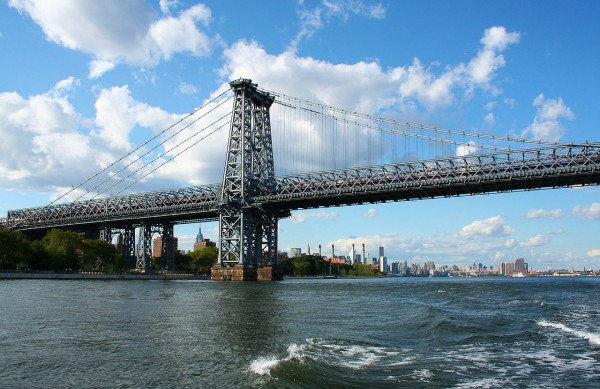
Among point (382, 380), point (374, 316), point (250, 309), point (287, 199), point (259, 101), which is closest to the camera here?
point (382, 380)

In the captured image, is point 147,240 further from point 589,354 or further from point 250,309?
point 589,354

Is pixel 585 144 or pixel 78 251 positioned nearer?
pixel 585 144

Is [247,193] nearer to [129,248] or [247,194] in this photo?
[247,194]

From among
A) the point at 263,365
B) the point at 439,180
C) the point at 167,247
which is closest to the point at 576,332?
the point at 263,365

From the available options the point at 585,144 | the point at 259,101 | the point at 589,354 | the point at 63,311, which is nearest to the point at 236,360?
the point at 589,354

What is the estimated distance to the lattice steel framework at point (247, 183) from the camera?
9581 cm

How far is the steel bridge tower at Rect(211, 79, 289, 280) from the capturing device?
95125mm

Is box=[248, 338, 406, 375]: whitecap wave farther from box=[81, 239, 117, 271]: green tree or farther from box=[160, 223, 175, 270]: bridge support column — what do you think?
box=[160, 223, 175, 270]: bridge support column

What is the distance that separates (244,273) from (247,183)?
57.0ft

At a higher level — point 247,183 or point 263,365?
point 247,183

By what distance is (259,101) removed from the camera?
107812 mm

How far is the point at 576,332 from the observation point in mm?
24656

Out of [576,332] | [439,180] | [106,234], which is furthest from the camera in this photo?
[106,234]

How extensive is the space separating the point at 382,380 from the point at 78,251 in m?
126
